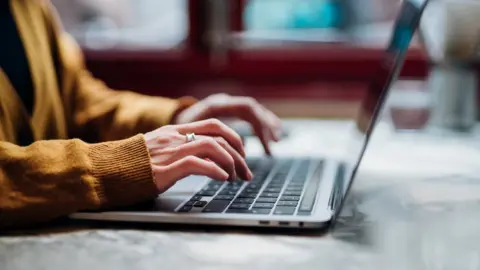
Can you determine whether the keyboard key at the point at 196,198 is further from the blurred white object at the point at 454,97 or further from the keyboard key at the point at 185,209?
the blurred white object at the point at 454,97

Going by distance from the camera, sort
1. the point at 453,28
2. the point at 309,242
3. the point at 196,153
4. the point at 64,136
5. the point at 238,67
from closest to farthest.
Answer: the point at 309,242 → the point at 196,153 → the point at 64,136 → the point at 453,28 → the point at 238,67

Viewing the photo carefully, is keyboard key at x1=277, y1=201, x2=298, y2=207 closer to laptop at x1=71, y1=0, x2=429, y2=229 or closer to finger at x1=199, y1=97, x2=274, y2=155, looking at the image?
laptop at x1=71, y1=0, x2=429, y2=229

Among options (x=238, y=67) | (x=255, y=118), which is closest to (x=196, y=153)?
(x=255, y=118)

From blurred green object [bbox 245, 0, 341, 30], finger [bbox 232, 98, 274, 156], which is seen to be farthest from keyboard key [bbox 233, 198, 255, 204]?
blurred green object [bbox 245, 0, 341, 30]

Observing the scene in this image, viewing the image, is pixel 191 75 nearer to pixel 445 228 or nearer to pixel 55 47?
pixel 55 47

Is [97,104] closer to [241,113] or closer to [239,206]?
[241,113]

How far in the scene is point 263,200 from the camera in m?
0.71

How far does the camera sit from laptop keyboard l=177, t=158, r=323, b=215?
68 cm

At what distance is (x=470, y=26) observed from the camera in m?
1.16

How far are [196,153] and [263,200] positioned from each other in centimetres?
8

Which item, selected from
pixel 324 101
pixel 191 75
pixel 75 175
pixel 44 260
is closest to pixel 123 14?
pixel 191 75

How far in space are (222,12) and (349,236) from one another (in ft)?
3.42

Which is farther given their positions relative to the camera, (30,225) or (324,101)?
(324,101)

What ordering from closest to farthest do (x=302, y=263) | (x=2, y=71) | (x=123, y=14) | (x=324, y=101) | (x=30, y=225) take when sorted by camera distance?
(x=302, y=263) < (x=30, y=225) < (x=2, y=71) < (x=324, y=101) < (x=123, y=14)
